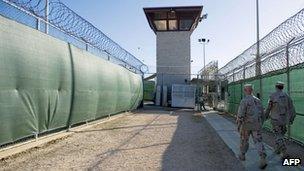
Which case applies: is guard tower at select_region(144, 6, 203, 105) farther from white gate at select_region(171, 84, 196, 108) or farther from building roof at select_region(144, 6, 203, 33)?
white gate at select_region(171, 84, 196, 108)

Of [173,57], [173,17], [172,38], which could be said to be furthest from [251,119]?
[173,17]

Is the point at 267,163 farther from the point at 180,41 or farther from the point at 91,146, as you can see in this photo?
the point at 180,41

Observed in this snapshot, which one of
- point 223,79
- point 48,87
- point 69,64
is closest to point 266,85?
point 69,64

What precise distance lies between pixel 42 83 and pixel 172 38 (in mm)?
31595

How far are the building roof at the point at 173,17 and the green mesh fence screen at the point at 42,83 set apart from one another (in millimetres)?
25052

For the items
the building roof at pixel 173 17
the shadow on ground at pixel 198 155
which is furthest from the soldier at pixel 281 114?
the building roof at pixel 173 17

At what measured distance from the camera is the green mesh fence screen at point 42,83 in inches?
342

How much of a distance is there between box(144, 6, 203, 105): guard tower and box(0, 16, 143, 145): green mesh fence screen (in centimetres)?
2300

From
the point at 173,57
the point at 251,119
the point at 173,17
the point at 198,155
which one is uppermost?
the point at 173,17

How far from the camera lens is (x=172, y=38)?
136ft

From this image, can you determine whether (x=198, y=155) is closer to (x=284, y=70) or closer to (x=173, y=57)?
(x=284, y=70)

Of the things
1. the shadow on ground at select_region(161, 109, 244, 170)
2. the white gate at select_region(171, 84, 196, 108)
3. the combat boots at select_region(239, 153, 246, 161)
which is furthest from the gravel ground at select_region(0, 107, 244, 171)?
the white gate at select_region(171, 84, 196, 108)

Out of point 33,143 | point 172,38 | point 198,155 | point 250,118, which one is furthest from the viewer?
point 172,38

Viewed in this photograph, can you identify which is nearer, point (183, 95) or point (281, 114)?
point (281, 114)
